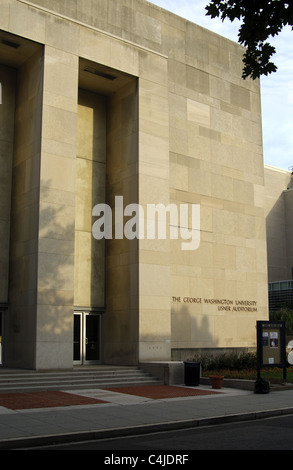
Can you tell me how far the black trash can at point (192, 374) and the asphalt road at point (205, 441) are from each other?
27.0ft

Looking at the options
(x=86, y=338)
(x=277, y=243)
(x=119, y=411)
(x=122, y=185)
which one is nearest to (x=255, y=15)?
(x=119, y=411)

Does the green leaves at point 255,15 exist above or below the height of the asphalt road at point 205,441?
above

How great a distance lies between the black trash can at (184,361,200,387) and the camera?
21.1 metres

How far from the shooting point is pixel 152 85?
2641 centimetres

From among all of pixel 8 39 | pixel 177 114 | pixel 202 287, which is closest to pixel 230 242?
pixel 202 287

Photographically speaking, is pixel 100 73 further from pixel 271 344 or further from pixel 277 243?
pixel 277 243

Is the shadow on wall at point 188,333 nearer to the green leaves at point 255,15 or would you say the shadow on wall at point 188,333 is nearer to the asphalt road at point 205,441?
the asphalt road at point 205,441

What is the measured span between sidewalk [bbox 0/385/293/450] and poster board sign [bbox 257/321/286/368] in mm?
1552

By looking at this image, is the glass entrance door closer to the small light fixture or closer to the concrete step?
the concrete step

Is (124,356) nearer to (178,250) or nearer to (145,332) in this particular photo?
(145,332)

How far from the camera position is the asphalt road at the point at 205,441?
10.1 m

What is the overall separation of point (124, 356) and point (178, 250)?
5.86m

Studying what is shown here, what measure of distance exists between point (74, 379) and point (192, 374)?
15.4ft

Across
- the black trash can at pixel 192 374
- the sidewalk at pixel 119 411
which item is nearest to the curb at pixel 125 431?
the sidewalk at pixel 119 411
